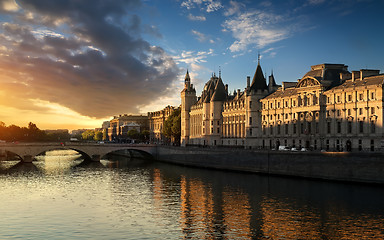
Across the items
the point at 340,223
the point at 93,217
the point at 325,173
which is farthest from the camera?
the point at 325,173

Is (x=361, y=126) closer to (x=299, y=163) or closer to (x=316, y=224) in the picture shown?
(x=299, y=163)

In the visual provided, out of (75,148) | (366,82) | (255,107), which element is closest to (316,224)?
(366,82)

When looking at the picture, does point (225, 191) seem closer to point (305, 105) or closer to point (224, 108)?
point (305, 105)

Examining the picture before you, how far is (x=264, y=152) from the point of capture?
266ft

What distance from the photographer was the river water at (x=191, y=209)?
38.3 m

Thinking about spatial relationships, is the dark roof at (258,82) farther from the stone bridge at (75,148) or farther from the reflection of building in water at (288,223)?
the reflection of building in water at (288,223)

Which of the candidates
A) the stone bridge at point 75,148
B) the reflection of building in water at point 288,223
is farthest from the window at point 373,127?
the stone bridge at point 75,148

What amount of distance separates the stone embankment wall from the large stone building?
34.7 feet

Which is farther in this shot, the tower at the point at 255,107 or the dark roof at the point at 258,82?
the dark roof at the point at 258,82

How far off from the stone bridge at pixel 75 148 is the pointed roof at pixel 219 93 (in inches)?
924

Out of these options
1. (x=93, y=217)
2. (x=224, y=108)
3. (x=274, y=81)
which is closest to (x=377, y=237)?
(x=93, y=217)

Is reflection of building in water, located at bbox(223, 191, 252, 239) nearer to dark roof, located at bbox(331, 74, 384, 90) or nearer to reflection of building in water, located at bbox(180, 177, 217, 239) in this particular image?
reflection of building in water, located at bbox(180, 177, 217, 239)

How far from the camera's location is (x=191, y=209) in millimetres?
48562

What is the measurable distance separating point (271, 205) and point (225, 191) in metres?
11.8
